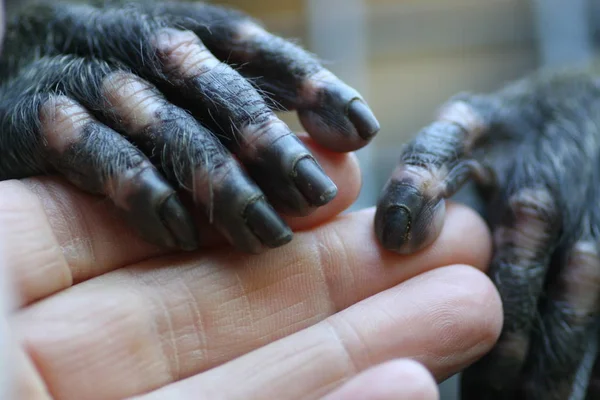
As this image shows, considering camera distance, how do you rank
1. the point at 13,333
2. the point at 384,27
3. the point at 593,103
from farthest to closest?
the point at 384,27 < the point at 593,103 < the point at 13,333

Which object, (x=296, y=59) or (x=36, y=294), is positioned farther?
(x=296, y=59)

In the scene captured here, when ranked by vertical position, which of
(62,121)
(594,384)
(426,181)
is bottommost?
(594,384)

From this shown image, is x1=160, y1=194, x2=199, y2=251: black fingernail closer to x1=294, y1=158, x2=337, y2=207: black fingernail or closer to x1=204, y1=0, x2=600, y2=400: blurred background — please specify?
x1=294, y1=158, x2=337, y2=207: black fingernail

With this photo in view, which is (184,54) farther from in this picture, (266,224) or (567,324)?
(567,324)

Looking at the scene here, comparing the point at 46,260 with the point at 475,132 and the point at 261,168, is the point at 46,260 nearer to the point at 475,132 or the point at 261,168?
the point at 261,168

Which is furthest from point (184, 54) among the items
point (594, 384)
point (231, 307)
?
point (594, 384)

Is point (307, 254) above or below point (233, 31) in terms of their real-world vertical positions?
below

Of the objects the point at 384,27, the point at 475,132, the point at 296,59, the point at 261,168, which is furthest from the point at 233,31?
the point at 384,27
